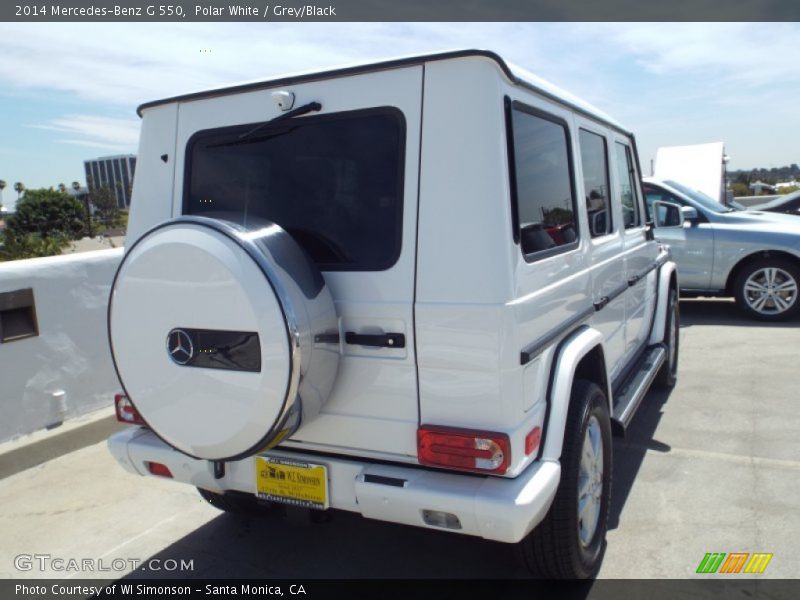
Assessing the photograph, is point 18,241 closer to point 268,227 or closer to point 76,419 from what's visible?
point 76,419

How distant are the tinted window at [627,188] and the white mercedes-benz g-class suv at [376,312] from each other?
147 centimetres

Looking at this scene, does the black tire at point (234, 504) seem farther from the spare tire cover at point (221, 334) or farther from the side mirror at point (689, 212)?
the side mirror at point (689, 212)

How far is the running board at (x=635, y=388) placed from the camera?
3.29 metres

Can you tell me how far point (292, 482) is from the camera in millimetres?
2518

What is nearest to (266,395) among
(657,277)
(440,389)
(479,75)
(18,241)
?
(440,389)

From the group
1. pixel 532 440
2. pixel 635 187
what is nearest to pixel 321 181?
pixel 532 440

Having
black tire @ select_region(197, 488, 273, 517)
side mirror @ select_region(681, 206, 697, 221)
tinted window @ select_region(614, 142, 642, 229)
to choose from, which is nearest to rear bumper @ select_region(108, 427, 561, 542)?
black tire @ select_region(197, 488, 273, 517)

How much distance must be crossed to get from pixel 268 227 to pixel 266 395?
0.60 m

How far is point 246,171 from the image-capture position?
2.72 meters

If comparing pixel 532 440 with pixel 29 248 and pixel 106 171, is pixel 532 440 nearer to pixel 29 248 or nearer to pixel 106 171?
pixel 29 248

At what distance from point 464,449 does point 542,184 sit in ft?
3.67

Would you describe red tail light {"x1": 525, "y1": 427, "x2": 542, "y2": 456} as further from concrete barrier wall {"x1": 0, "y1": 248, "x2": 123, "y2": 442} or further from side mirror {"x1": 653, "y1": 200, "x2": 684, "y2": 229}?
side mirror {"x1": 653, "y1": 200, "x2": 684, "y2": 229}

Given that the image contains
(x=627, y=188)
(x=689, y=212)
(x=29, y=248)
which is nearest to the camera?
(x=627, y=188)

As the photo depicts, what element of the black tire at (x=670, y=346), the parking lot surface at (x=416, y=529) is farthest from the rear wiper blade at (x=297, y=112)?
the black tire at (x=670, y=346)
